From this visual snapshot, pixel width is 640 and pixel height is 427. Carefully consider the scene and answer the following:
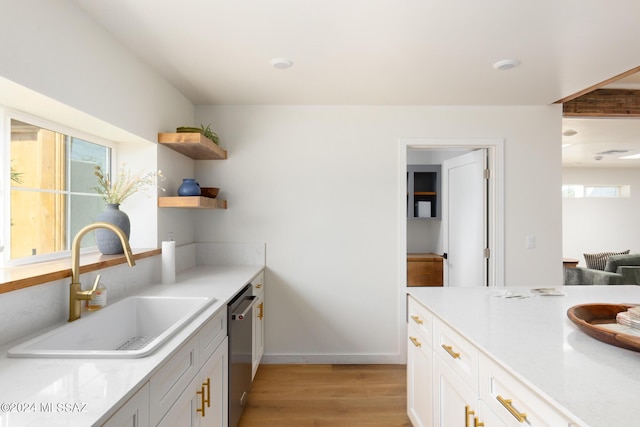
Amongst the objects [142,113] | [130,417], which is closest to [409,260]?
[142,113]

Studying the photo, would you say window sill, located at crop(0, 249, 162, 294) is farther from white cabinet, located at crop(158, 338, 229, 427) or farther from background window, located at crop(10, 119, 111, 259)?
white cabinet, located at crop(158, 338, 229, 427)

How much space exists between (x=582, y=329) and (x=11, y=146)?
104 inches

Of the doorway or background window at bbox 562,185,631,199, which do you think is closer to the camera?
the doorway

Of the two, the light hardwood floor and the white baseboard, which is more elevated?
the white baseboard

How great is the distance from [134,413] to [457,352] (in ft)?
3.99

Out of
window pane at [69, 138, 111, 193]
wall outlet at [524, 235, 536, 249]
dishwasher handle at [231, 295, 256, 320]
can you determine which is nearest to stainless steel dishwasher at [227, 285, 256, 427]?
dishwasher handle at [231, 295, 256, 320]

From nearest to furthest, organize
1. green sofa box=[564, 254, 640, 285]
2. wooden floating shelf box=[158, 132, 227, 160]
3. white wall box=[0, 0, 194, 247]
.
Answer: white wall box=[0, 0, 194, 247], wooden floating shelf box=[158, 132, 227, 160], green sofa box=[564, 254, 640, 285]

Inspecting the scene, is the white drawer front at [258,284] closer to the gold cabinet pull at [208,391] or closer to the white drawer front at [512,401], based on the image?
the gold cabinet pull at [208,391]

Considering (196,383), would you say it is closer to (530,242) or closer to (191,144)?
(191,144)

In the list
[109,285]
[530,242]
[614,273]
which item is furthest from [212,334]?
[614,273]

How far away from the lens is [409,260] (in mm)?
4684

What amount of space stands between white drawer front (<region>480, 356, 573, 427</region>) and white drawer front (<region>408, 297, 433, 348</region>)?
557mm

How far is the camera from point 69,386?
3.19ft

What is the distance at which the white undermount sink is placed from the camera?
1.18 m
